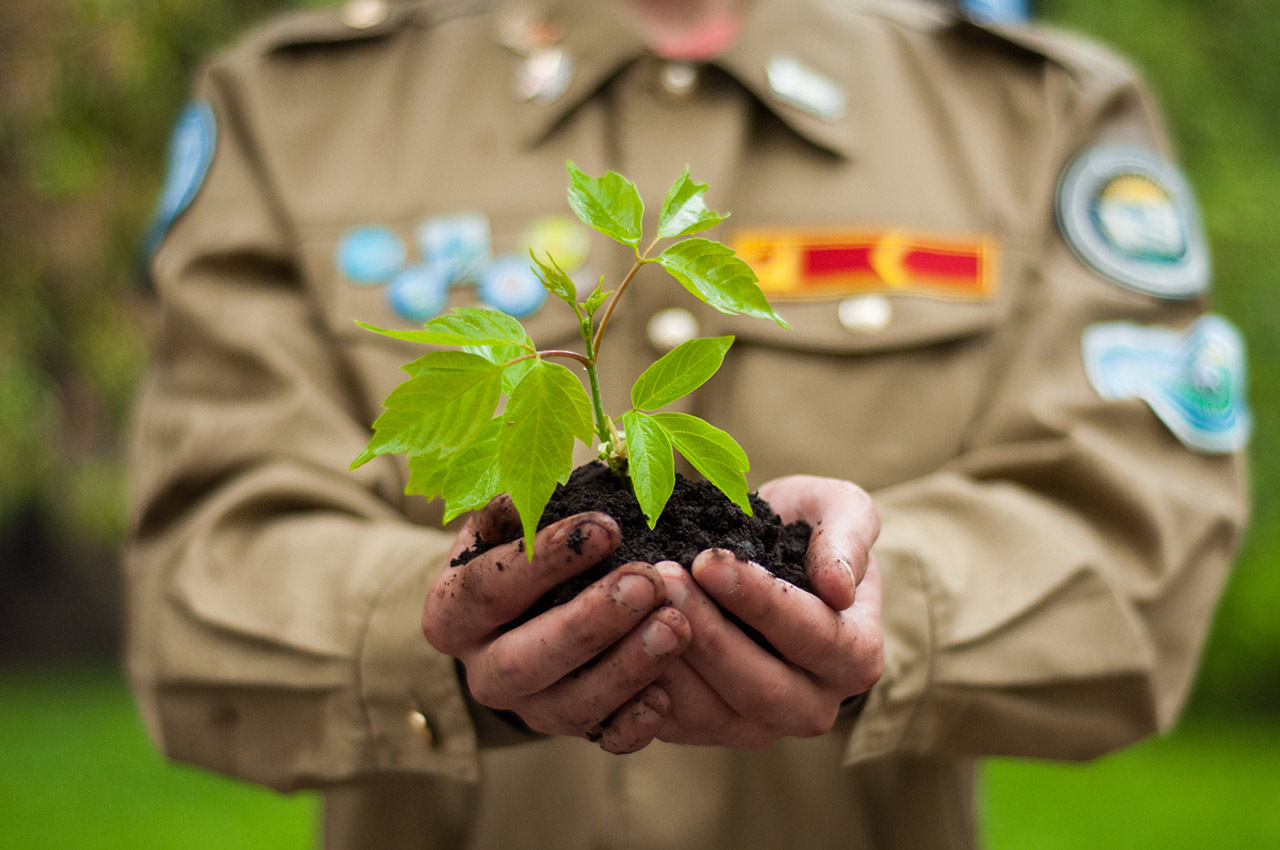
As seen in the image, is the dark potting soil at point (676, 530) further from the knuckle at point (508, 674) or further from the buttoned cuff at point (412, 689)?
the buttoned cuff at point (412, 689)

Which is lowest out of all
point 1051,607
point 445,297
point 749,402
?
point 1051,607

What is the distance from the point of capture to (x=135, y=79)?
449 cm

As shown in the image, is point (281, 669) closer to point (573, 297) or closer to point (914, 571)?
point (573, 297)

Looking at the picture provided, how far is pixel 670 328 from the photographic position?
4.97 ft

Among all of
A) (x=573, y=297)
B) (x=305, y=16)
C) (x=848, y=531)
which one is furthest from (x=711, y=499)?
(x=305, y=16)

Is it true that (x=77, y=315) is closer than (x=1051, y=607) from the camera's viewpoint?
No

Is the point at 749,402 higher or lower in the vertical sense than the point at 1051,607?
higher

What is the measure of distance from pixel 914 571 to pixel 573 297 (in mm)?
568

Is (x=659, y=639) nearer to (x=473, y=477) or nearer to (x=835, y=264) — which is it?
(x=473, y=477)

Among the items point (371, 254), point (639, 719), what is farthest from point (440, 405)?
point (371, 254)

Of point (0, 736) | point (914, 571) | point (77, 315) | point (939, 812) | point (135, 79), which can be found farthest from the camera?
point (0, 736)

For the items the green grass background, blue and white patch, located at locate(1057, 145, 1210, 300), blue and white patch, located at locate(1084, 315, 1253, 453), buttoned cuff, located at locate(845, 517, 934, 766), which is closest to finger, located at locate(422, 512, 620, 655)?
buttoned cuff, located at locate(845, 517, 934, 766)

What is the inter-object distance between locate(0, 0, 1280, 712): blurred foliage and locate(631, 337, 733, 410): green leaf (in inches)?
153

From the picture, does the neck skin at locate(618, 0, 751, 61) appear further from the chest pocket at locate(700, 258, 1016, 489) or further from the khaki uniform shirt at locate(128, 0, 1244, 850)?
the chest pocket at locate(700, 258, 1016, 489)
